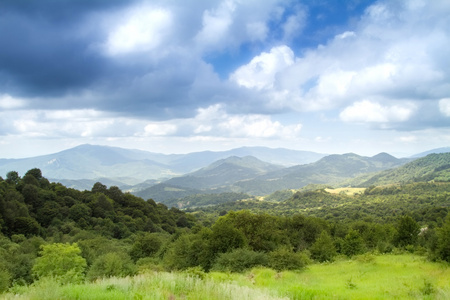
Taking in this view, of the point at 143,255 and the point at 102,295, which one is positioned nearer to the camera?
the point at 102,295

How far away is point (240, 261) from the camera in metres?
29.1

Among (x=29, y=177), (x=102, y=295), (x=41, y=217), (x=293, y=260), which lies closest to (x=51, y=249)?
(x=293, y=260)

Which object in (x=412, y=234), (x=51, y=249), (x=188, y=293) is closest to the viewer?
(x=188, y=293)

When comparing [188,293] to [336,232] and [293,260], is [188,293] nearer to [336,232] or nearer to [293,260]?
[293,260]

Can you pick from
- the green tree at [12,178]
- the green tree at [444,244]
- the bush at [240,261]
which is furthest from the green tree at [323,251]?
the green tree at [12,178]

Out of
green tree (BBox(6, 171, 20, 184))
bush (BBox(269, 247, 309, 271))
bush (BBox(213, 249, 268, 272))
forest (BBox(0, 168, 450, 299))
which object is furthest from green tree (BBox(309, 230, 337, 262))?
green tree (BBox(6, 171, 20, 184))

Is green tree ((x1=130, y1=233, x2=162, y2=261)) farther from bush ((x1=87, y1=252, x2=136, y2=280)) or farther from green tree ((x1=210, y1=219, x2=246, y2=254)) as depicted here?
green tree ((x1=210, y1=219, x2=246, y2=254))

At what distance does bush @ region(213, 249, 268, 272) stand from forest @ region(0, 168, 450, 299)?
0.10 m

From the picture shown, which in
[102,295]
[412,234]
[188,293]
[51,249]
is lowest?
[412,234]

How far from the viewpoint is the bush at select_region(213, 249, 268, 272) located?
1111 inches

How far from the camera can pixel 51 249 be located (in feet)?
101

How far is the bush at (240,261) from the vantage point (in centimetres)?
2823

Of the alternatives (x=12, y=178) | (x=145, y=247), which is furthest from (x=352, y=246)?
(x=12, y=178)

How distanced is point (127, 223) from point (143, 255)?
118 ft
